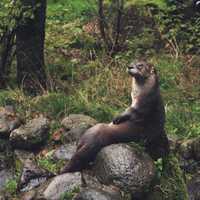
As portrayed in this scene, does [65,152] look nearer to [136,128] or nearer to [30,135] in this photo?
[30,135]

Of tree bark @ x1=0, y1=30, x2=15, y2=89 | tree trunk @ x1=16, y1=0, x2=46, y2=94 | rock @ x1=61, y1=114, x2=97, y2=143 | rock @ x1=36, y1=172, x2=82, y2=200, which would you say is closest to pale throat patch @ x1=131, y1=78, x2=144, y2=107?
rock @ x1=61, y1=114, x2=97, y2=143

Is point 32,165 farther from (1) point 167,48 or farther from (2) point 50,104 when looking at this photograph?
(1) point 167,48

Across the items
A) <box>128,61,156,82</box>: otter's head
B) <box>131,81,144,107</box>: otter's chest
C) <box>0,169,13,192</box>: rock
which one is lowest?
<box>0,169,13,192</box>: rock

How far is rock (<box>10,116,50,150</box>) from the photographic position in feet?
34.7

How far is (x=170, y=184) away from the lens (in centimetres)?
959

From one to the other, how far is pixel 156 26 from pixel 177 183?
6.31m

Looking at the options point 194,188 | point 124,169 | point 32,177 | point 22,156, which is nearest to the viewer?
point 124,169

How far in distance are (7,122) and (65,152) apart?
1339 mm

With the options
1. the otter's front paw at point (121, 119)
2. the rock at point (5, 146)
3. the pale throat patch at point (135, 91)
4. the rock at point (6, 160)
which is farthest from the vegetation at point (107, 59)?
the pale throat patch at point (135, 91)

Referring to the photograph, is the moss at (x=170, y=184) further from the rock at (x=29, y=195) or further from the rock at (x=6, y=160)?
the rock at (x=6, y=160)

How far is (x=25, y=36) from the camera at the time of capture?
13.1m

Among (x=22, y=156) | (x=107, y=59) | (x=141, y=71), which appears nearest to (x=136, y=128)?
(x=141, y=71)

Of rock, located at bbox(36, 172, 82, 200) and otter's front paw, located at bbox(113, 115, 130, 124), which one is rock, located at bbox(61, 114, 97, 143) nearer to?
otter's front paw, located at bbox(113, 115, 130, 124)

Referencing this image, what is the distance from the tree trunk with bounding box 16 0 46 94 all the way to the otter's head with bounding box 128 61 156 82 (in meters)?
3.49
